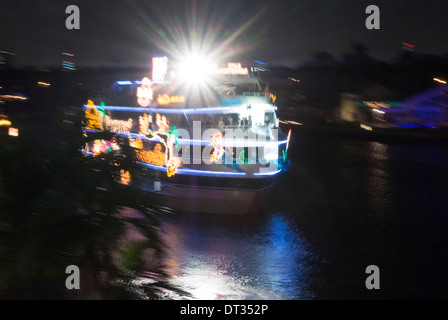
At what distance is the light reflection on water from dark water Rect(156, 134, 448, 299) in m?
0.01

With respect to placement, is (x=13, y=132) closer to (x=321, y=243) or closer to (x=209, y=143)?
(x=321, y=243)

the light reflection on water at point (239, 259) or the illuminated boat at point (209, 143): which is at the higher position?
the illuminated boat at point (209, 143)

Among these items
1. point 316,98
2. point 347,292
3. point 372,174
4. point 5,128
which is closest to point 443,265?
point 347,292

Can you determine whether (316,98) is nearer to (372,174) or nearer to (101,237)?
(372,174)

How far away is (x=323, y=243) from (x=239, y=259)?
1.65 metres

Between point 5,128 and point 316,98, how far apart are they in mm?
49786

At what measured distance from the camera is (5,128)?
8.80 ft

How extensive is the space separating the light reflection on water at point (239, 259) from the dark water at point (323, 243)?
1 centimetres

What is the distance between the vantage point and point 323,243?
25.1 feet

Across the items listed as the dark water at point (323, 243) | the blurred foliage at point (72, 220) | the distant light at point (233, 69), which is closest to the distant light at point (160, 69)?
the distant light at point (233, 69)

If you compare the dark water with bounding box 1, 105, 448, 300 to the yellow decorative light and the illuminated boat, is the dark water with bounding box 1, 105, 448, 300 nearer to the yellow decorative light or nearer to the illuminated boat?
the illuminated boat

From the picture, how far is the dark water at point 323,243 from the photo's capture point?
19.0 feet

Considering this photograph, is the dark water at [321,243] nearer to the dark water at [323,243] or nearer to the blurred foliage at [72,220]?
the dark water at [323,243]

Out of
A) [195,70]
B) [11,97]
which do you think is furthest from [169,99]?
[11,97]
